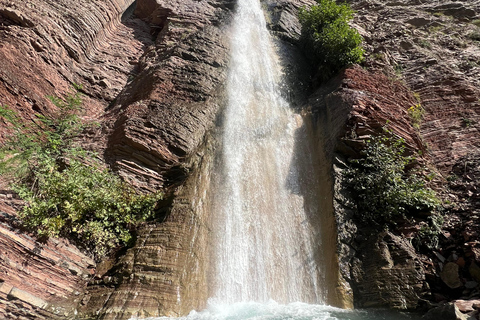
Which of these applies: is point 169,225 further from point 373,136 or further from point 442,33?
point 442,33

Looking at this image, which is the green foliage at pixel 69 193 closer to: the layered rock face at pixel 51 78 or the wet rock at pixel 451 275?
the layered rock face at pixel 51 78

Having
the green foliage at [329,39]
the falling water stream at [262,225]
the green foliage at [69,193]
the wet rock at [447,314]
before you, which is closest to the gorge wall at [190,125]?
the green foliage at [69,193]

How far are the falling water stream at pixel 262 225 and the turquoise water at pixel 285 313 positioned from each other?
19 millimetres

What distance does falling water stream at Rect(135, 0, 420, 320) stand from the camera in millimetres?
6705

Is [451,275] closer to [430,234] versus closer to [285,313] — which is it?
[430,234]

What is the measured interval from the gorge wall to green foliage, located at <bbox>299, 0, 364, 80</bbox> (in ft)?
2.31

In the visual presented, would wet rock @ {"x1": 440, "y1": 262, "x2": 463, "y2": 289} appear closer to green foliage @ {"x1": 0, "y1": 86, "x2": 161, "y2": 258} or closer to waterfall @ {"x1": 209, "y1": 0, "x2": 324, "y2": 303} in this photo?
waterfall @ {"x1": 209, "y1": 0, "x2": 324, "y2": 303}

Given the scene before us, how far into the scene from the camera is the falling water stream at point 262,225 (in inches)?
264

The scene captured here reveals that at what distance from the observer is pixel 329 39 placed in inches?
521

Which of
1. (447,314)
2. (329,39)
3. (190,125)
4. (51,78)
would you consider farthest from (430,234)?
(51,78)

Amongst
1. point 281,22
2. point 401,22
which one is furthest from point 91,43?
point 401,22

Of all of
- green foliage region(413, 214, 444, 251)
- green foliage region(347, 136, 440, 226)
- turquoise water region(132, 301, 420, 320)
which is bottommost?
turquoise water region(132, 301, 420, 320)

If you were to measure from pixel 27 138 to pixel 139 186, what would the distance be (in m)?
3.18

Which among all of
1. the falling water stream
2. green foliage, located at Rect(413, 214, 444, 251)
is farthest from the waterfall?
green foliage, located at Rect(413, 214, 444, 251)
